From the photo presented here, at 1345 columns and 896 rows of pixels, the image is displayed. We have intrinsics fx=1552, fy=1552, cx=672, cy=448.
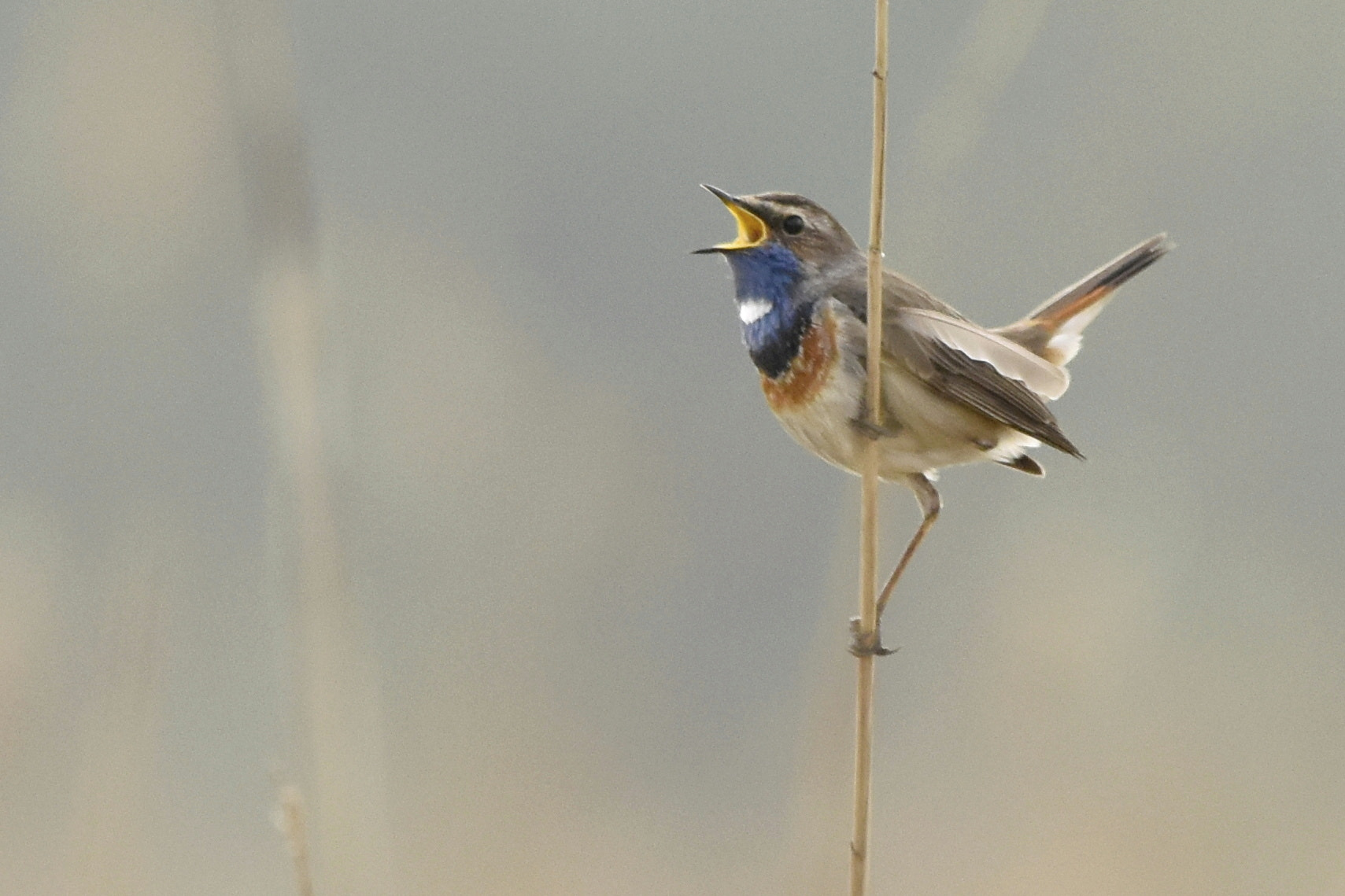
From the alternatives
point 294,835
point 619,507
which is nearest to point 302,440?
point 294,835

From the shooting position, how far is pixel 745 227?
3197 millimetres

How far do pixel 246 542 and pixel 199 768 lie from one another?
786 millimetres

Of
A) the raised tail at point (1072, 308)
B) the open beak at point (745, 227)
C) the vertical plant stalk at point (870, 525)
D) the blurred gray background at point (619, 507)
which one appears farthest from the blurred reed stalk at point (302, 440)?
the raised tail at point (1072, 308)

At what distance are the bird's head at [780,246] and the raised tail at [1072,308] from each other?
60cm

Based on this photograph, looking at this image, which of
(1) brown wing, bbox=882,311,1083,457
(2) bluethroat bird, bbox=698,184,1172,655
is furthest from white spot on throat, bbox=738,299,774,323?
(1) brown wing, bbox=882,311,1083,457

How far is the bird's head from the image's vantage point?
3.15 m

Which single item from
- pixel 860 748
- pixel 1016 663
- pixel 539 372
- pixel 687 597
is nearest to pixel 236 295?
pixel 539 372

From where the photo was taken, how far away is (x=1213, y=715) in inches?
183

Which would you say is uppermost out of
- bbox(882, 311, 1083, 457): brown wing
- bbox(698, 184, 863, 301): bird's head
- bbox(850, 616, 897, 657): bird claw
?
bbox(698, 184, 863, 301): bird's head

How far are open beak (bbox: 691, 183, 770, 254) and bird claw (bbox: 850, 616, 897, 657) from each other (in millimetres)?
787

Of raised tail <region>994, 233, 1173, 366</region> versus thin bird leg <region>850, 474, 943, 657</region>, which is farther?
raised tail <region>994, 233, 1173, 366</region>

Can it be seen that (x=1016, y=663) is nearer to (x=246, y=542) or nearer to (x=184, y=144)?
(x=184, y=144)

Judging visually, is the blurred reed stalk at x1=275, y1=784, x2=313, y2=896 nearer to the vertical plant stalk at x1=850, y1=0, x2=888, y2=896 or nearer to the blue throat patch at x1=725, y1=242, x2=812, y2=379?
the vertical plant stalk at x1=850, y1=0, x2=888, y2=896

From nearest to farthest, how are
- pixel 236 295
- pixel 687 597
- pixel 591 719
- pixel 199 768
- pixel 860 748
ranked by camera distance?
pixel 860 748
pixel 591 719
pixel 236 295
pixel 199 768
pixel 687 597
